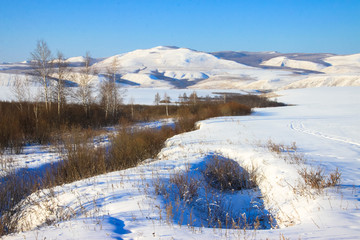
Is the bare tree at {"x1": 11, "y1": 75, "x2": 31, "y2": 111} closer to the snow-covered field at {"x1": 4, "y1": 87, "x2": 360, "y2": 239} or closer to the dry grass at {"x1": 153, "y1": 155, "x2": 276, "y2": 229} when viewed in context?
the snow-covered field at {"x1": 4, "y1": 87, "x2": 360, "y2": 239}

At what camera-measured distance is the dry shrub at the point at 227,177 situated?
5949mm

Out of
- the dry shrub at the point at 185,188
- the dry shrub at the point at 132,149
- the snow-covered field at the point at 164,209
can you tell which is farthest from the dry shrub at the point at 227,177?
the dry shrub at the point at 132,149

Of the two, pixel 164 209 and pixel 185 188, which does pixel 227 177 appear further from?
pixel 164 209

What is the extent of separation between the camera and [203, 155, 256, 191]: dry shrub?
5949 mm

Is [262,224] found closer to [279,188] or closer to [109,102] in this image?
[279,188]

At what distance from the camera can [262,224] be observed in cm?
438

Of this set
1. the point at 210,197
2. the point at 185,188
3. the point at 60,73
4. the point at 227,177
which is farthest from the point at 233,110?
the point at 185,188

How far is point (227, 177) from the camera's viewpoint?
20.1 ft

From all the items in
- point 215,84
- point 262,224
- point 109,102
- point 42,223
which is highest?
point 215,84

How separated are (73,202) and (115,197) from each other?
790 mm

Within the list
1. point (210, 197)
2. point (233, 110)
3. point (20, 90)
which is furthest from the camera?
point (233, 110)

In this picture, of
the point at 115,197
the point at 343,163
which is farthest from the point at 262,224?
the point at 343,163

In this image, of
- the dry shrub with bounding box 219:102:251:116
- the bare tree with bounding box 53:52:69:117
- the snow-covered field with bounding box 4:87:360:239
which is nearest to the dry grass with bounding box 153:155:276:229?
the snow-covered field with bounding box 4:87:360:239

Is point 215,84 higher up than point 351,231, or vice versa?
point 215,84
